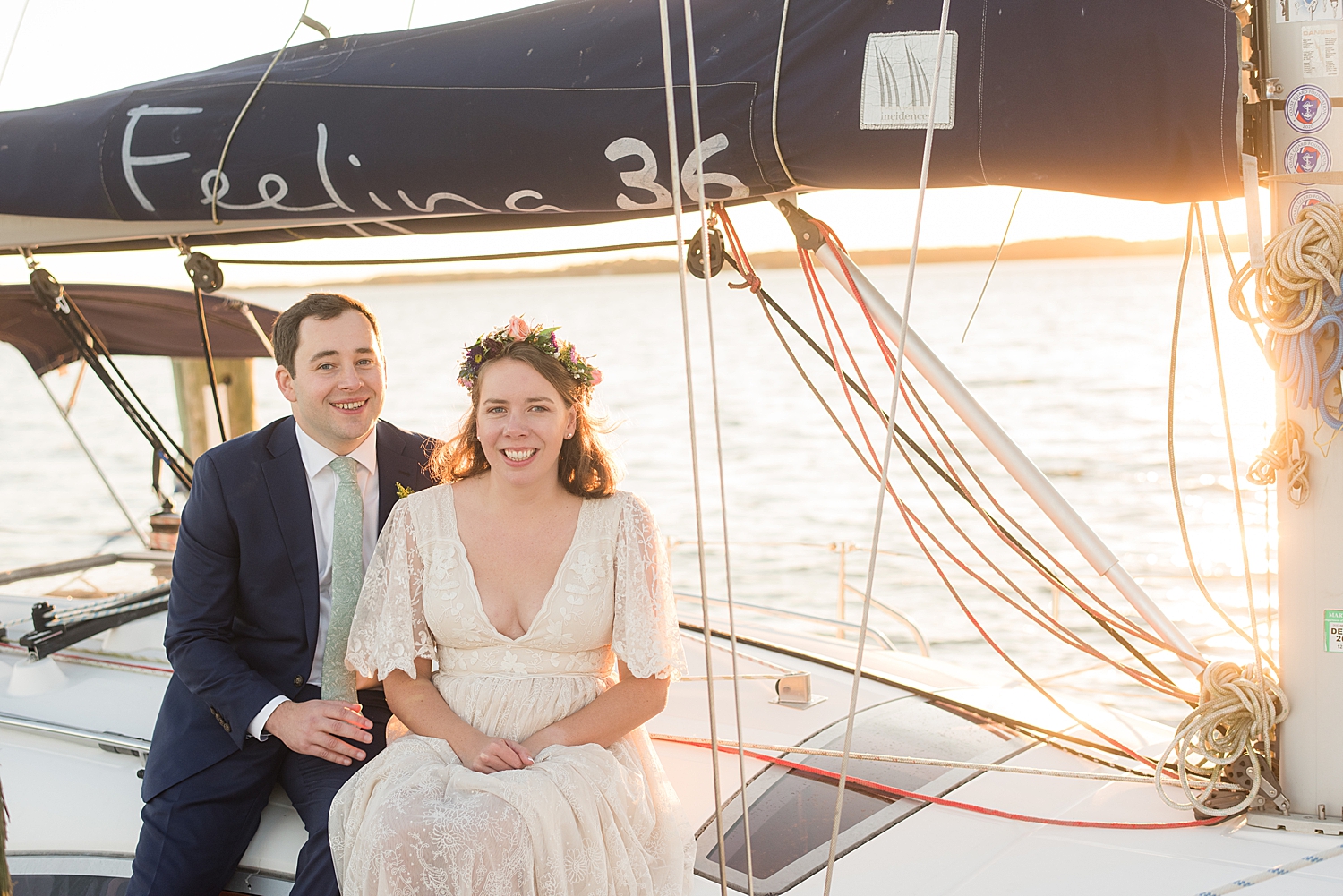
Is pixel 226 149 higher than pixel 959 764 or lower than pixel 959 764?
higher

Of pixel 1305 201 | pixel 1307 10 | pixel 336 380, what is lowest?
pixel 336 380

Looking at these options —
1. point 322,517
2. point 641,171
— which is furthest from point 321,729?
point 641,171

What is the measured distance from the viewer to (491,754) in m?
2.23

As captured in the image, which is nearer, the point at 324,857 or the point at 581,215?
the point at 324,857

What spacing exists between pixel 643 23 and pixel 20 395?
3112 cm

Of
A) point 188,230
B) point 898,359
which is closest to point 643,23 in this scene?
point 898,359

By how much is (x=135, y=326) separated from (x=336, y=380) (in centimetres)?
233

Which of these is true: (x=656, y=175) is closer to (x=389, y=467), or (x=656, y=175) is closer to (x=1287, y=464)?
(x=389, y=467)

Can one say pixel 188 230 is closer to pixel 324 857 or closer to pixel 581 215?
pixel 581 215

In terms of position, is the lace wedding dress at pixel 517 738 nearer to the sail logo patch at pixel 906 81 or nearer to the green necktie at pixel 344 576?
the green necktie at pixel 344 576

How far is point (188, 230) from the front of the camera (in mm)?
2826

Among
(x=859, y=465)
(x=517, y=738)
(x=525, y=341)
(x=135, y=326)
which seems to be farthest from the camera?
(x=859, y=465)

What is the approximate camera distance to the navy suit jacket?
8.16 feet

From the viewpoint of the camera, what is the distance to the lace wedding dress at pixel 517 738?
2.04m
